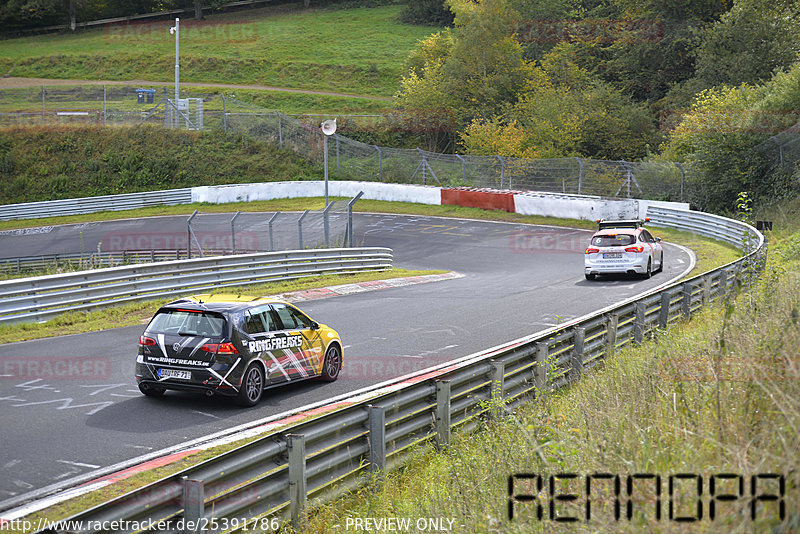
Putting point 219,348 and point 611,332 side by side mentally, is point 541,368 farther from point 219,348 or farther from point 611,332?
point 219,348

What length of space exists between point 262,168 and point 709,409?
4843cm

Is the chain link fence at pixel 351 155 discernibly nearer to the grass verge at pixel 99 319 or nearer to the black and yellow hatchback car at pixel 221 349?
the grass verge at pixel 99 319

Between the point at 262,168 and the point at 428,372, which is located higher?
the point at 262,168

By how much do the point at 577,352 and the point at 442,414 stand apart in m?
3.57

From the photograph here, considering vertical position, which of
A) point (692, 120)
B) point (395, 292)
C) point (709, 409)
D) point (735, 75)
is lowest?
point (395, 292)

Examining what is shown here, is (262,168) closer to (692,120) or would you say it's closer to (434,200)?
(434,200)

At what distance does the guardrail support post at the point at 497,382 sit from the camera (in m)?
9.05

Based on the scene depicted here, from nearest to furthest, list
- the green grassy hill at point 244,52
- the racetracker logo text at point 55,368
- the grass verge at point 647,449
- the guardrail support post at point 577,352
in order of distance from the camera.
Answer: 1. the grass verge at point 647,449
2. the guardrail support post at point 577,352
3. the racetracker logo text at point 55,368
4. the green grassy hill at point 244,52

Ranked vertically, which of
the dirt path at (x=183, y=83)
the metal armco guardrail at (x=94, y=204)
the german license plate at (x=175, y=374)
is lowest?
the german license plate at (x=175, y=374)

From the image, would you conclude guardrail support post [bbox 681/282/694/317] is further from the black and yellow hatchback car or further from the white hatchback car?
the black and yellow hatchback car

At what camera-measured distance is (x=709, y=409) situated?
602 centimetres

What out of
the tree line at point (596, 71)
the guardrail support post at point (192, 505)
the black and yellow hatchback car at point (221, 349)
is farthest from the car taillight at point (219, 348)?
the tree line at point (596, 71)

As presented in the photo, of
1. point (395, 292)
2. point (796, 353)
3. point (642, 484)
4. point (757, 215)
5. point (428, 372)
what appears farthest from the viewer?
point (757, 215)

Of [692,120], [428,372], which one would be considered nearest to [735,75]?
[692,120]
